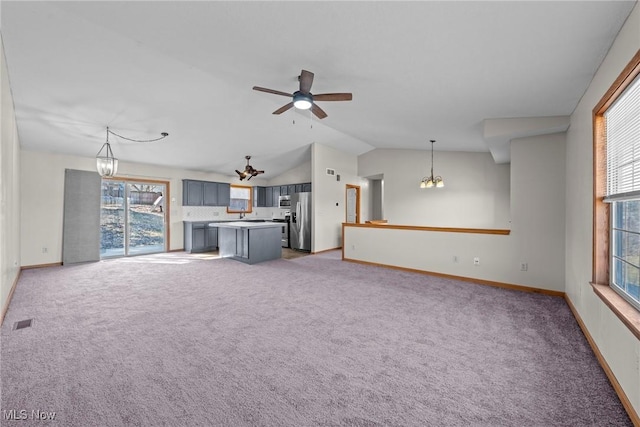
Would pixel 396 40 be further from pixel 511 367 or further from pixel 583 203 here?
pixel 511 367

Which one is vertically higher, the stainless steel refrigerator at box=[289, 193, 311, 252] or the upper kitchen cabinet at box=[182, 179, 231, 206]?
the upper kitchen cabinet at box=[182, 179, 231, 206]

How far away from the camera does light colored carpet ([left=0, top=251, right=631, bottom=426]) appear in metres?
1.53

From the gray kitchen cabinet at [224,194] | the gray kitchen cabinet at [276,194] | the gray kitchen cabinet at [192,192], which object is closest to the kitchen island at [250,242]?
the gray kitchen cabinet at [192,192]

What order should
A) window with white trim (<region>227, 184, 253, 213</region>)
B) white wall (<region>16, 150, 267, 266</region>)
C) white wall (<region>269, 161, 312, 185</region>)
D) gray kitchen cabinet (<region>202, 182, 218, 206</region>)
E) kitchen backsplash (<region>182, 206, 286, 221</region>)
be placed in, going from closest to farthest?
white wall (<region>16, 150, 267, 266</region>) → kitchen backsplash (<region>182, 206, 286, 221</region>) → gray kitchen cabinet (<region>202, 182, 218, 206</region>) → white wall (<region>269, 161, 312, 185</region>) → window with white trim (<region>227, 184, 253, 213</region>)

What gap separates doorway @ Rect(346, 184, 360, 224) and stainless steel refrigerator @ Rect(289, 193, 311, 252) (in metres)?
1.55

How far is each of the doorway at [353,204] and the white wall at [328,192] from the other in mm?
238

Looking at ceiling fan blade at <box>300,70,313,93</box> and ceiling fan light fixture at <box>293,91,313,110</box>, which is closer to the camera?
ceiling fan blade at <box>300,70,313,93</box>

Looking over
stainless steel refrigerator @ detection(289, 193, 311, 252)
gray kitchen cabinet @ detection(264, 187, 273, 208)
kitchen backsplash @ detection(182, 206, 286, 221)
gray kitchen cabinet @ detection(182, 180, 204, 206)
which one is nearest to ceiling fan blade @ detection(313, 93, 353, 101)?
stainless steel refrigerator @ detection(289, 193, 311, 252)

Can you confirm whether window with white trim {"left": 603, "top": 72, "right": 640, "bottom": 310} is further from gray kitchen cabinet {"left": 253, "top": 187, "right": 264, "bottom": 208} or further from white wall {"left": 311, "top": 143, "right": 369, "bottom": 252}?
gray kitchen cabinet {"left": 253, "top": 187, "right": 264, "bottom": 208}

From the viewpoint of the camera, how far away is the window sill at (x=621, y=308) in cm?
150

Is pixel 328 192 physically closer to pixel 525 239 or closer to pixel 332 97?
pixel 332 97

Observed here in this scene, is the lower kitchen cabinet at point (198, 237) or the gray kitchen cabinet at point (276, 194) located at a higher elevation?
the gray kitchen cabinet at point (276, 194)

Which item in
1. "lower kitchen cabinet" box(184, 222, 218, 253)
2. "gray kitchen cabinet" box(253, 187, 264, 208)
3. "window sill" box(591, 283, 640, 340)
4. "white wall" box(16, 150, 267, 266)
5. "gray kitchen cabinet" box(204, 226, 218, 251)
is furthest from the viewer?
"gray kitchen cabinet" box(253, 187, 264, 208)

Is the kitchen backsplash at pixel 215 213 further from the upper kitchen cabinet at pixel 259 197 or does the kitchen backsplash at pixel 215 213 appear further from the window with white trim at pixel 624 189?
the window with white trim at pixel 624 189
